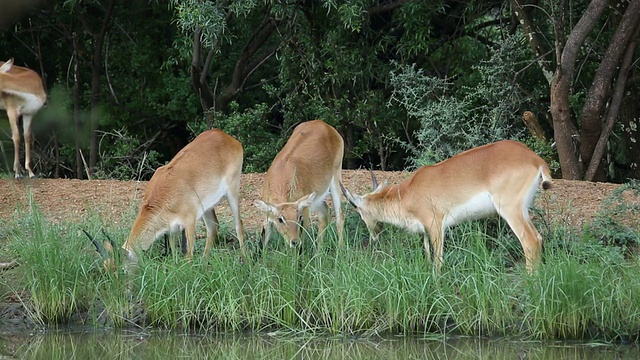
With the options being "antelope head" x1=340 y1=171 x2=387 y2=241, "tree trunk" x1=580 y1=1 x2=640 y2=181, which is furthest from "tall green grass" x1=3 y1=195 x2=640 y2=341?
"tree trunk" x1=580 y1=1 x2=640 y2=181

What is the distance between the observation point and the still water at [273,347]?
8.18 metres

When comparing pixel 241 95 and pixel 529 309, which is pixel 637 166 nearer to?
pixel 241 95

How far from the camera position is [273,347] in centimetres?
857

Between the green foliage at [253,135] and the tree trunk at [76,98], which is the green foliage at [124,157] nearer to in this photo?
the tree trunk at [76,98]

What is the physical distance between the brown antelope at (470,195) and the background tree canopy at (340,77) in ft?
8.08

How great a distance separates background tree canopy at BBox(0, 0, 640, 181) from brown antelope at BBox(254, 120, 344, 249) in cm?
177

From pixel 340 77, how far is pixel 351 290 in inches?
290

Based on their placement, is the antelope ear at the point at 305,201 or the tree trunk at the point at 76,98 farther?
the tree trunk at the point at 76,98

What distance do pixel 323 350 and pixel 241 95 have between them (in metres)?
9.65

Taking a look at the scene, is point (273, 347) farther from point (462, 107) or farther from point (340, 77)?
point (340, 77)

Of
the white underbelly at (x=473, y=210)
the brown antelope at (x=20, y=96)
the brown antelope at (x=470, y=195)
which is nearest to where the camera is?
the brown antelope at (x=470, y=195)

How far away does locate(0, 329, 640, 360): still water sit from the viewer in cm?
818

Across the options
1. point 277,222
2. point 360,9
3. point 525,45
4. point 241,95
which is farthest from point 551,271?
point 241,95

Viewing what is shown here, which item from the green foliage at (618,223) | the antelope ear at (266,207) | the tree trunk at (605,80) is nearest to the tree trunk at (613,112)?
the tree trunk at (605,80)
